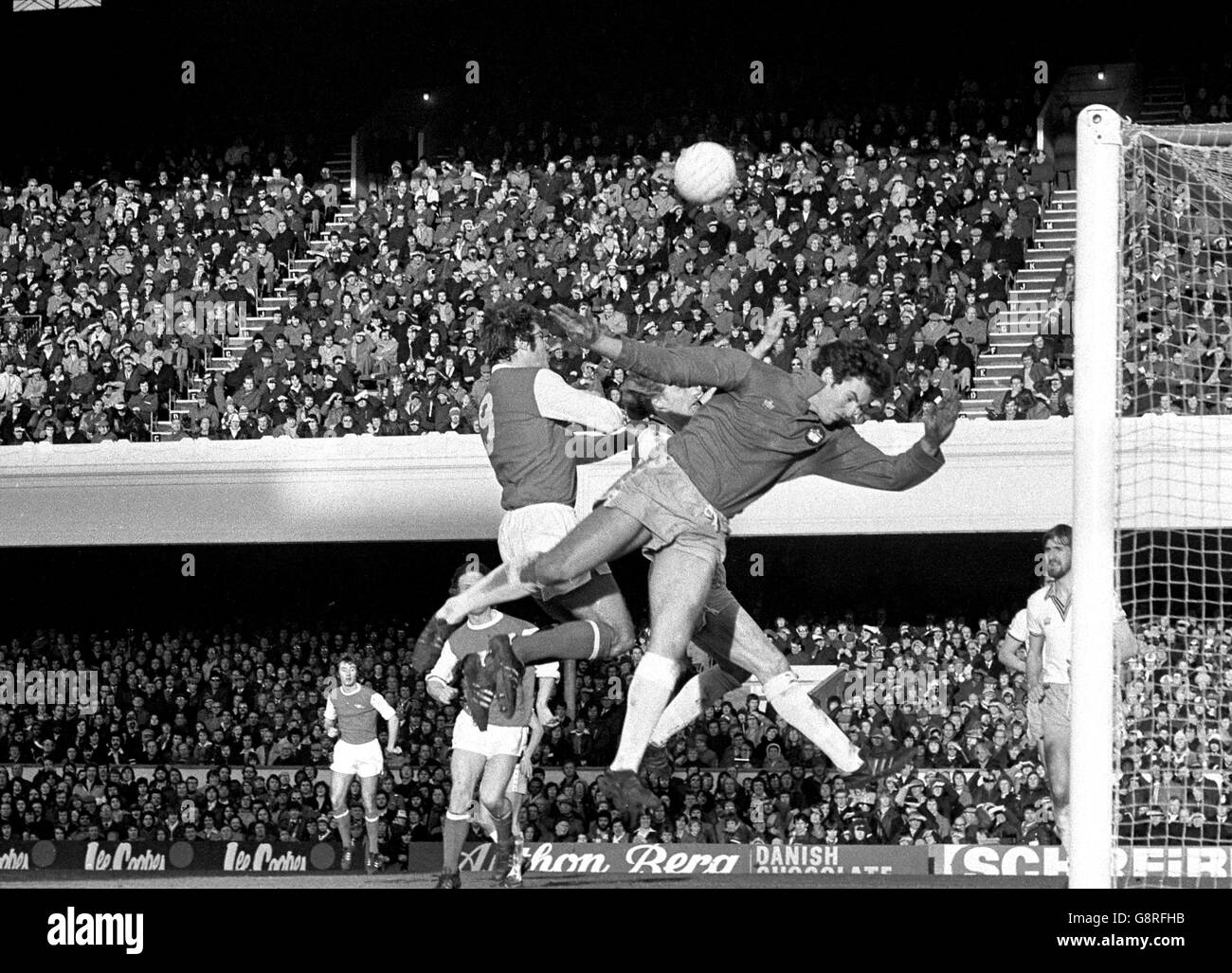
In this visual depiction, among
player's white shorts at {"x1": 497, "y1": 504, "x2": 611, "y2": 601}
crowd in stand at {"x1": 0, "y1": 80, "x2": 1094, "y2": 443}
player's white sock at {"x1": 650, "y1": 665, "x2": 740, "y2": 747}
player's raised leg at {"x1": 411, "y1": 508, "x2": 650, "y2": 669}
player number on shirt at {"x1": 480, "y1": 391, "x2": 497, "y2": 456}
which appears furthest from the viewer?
crowd in stand at {"x1": 0, "y1": 80, "x2": 1094, "y2": 443}

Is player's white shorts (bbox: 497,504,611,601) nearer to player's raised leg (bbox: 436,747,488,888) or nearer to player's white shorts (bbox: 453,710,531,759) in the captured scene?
player's white shorts (bbox: 453,710,531,759)

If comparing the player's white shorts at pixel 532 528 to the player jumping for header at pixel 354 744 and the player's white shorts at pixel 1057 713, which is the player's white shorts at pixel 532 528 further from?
the player jumping for header at pixel 354 744

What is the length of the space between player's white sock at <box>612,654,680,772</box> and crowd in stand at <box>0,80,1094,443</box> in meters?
6.93

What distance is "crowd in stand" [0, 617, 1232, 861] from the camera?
11930 millimetres

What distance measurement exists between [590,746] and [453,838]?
4276 mm

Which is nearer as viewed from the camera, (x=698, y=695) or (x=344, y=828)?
(x=698, y=695)

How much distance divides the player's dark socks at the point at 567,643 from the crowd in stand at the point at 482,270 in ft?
21.4

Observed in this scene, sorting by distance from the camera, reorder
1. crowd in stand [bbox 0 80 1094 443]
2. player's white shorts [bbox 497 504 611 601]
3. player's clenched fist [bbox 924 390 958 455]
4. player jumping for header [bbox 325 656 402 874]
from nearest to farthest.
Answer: player's clenched fist [bbox 924 390 958 455] < player's white shorts [bbox 497 504 611 601] < player jumping for header [bbox 325 656 402 874] < crowd in stand [bbox 0 80 1094 443]

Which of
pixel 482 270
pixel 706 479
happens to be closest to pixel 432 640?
pixel 706 479

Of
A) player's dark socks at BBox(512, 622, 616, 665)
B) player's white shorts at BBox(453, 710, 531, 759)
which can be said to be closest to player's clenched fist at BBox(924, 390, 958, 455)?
player's dark socks at BBox(512, 622, 616, 665)

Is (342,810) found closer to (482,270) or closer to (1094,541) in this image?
(482,270)

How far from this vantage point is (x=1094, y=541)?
6.09 m

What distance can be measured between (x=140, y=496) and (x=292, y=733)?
8.17 ft
